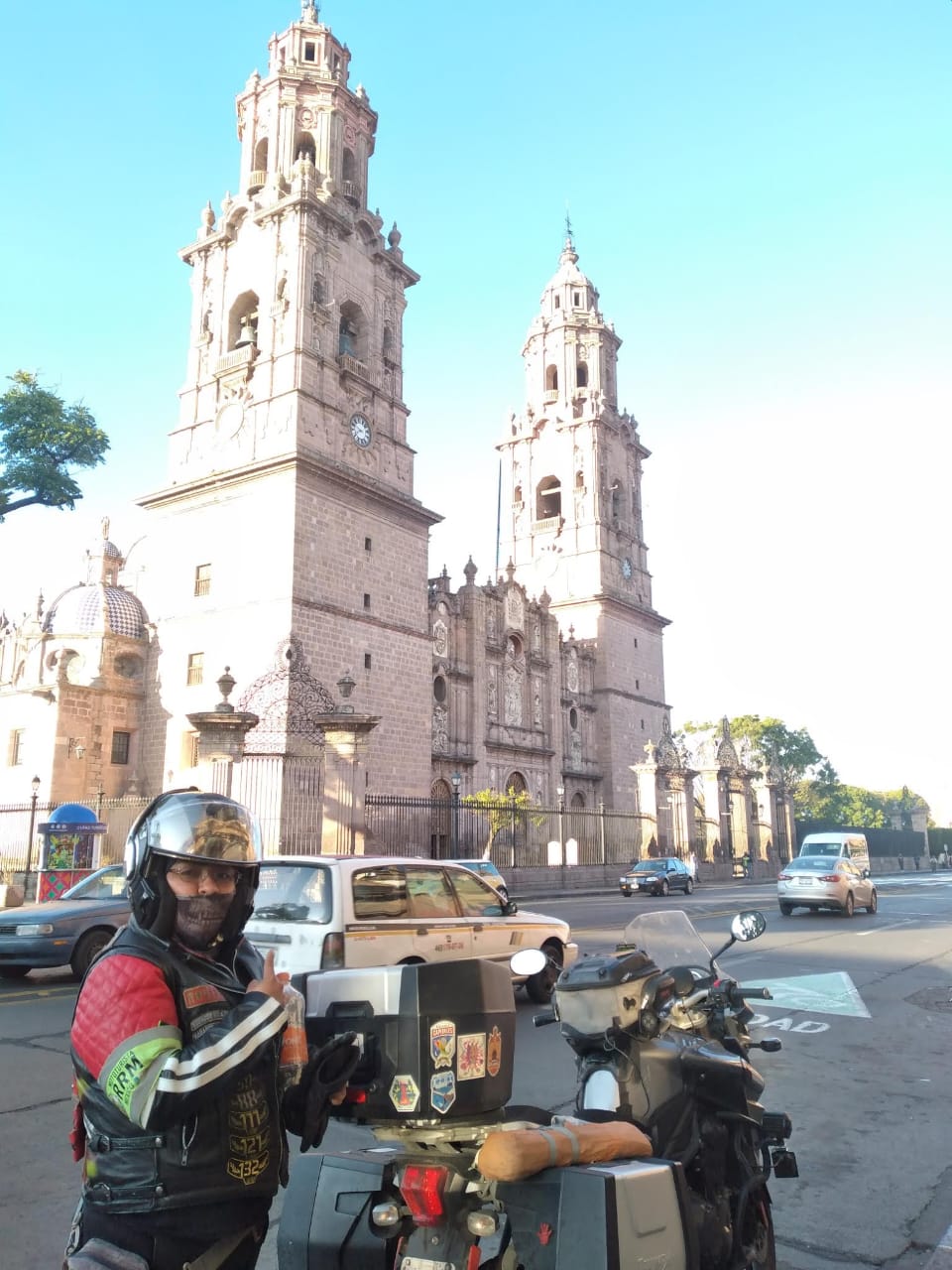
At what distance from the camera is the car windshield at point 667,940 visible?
4297mm

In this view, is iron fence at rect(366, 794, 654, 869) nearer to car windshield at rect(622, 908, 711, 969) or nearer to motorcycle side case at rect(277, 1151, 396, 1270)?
car windshield at rect(622, 908, 711, 969)

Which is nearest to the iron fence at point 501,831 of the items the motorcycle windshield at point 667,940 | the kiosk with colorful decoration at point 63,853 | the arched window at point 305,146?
the kiosk with colorful decoration at point 63,853

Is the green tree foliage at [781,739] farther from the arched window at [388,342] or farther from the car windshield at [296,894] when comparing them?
the car windshield at [296,894]

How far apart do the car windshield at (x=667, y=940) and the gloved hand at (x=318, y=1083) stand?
2090 mm

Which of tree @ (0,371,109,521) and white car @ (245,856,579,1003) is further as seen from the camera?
tree @ (0,371,109,521)

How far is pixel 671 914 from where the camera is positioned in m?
4.58

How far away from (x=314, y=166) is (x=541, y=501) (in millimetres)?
22296

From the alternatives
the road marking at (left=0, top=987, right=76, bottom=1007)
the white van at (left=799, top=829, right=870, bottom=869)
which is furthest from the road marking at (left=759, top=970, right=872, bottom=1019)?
the white van at (left=799, top=829, right=870, bottom=869)

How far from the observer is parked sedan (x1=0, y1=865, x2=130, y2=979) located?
10.5m

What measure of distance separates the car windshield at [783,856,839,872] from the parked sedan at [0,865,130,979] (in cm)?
1390

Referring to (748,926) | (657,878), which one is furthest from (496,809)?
(748,926)

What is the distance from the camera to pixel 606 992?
10.7ft

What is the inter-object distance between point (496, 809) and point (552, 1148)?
2930 centimetres

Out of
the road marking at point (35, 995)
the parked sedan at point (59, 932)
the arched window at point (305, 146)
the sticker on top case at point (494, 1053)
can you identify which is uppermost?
the arched window at point (305, 146)
